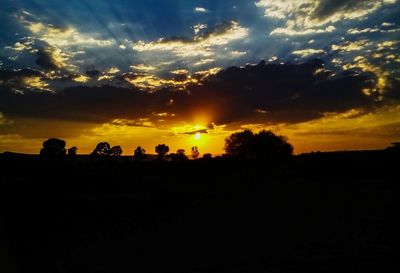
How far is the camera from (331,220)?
54.1 ft

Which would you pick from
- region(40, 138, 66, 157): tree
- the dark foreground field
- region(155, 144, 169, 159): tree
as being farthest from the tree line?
the dark foreground field

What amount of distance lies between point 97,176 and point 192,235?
16760mm

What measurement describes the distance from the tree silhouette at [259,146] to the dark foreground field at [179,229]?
66.2 meters

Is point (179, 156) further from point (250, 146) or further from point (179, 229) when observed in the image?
point (179, 229)

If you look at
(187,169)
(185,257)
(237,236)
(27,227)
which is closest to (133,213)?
(27,227)

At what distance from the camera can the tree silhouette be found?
3772 inches

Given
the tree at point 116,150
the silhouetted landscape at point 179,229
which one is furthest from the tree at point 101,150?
the silhouetted landscape at point 179,229

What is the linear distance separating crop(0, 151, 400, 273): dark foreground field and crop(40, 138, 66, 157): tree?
64.4m

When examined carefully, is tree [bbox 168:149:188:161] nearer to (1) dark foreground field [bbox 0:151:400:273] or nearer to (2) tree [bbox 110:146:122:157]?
(2) tree [bbox 110:146:122:157]

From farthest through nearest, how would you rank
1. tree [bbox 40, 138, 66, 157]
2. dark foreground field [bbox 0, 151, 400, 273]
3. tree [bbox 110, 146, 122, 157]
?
1. tree [bbox 110, 146, 122, 157]
2. tree [bbox 40, 138, 66, 157]
3. dark foreground field [bbox 0, 151, 400, 273]

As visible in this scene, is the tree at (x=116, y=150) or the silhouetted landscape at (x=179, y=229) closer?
the silhouetted landscape at (x=179, y=229)

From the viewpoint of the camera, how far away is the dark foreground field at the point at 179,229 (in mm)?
10555

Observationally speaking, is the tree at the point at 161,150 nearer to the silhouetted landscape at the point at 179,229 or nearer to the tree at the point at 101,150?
the tree at the point at 101,150

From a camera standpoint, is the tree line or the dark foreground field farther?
the tree line
